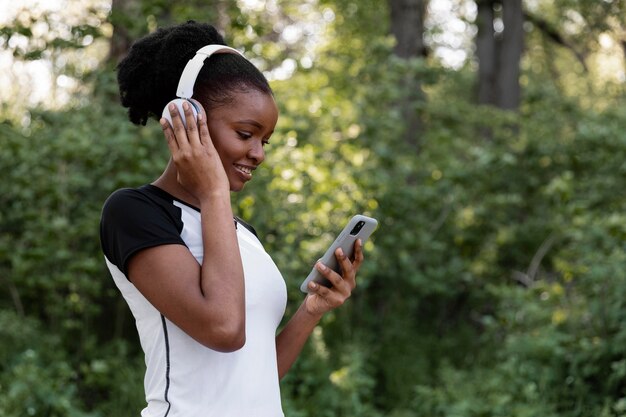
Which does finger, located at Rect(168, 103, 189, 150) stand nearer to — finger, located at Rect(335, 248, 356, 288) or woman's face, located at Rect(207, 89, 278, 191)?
woman's face, located at Rect(207, 89, 278, 191)

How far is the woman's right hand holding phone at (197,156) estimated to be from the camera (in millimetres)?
2021

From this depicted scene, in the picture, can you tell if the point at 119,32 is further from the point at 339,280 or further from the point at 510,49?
the point at 510,49

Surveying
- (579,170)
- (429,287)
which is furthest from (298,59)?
(579,170)

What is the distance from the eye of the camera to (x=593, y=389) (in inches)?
220

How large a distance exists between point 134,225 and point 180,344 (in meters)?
0.27

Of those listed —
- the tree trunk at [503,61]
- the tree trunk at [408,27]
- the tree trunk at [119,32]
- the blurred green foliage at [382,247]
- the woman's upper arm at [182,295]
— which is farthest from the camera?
the tree trunk at [503,61]

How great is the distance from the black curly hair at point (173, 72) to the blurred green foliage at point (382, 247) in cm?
326

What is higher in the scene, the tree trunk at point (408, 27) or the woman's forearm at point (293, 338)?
the woman's forearm at point (293, 338)

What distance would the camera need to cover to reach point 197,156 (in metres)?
2.02

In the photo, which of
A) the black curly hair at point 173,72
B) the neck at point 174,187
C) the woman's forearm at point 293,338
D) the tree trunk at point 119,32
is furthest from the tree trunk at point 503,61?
the neck at point 174,187

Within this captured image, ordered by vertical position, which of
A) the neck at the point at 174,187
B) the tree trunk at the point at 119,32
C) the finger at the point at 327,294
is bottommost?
the tree trunk at the point at 119,32

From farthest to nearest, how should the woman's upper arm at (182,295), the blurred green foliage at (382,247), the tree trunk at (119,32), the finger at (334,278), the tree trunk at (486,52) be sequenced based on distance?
1. the tree trunk at (486,52)
2. the tree trunk at (119,32)
3. the blurred green foliage at (382,247)
4. the finger at (334,278)
5. the woman's upper arm at (182,295)

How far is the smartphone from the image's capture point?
2.31 meters

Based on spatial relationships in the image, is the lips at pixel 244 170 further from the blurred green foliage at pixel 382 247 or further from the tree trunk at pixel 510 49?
the tree trunk at pixel 510 49
